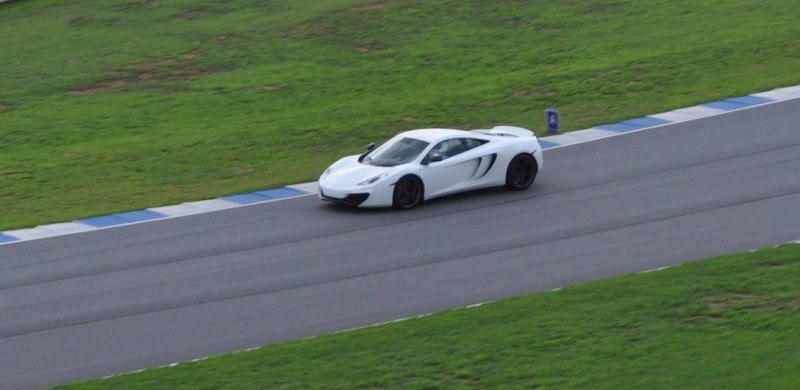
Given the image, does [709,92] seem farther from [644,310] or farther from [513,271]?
[644,310]

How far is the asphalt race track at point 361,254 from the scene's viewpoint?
13.4m

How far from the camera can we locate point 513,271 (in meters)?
14.8

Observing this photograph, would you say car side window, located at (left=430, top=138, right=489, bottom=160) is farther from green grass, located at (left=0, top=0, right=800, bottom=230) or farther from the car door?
green grass, located at (left=0, top=0, right=800, bottom=230)

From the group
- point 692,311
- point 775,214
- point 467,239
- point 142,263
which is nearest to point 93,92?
point 142,263

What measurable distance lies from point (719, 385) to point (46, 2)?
1207 inches

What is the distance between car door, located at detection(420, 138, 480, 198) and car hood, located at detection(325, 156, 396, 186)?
62 centimetres

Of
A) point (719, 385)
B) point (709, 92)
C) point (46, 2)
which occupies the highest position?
point (46, 2)

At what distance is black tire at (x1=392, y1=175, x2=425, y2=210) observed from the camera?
18109 mm

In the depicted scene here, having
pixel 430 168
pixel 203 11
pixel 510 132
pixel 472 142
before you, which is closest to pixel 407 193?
pixel 430 168

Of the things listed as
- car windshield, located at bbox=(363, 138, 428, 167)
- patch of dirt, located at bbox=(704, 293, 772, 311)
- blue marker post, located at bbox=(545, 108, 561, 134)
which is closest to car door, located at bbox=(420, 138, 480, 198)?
car windshield, located at bbox=(363, 138, 428, 167)

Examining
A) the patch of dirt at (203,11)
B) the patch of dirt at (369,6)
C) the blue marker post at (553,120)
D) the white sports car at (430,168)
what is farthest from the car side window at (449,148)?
the patch of dirt at (203,11)

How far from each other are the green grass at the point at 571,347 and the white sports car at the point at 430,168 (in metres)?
5.06

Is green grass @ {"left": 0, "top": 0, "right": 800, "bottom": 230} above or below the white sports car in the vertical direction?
above

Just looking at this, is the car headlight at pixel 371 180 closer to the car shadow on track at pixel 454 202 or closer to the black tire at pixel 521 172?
the car shadow on track at pixel 454 202
